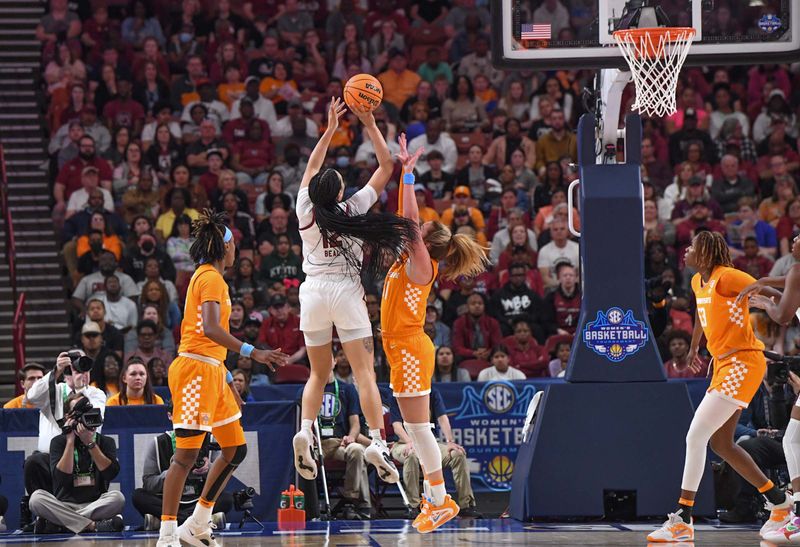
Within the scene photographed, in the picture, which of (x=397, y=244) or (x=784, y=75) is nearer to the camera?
(x=397, y=244)

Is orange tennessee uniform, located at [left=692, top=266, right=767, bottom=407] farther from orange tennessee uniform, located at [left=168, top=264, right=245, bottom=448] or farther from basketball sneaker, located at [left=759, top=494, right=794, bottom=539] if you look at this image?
orange tennessee uniform, located at [left=168, top=264, right=245, bottom=448]

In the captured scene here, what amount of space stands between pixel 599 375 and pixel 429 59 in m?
9.59

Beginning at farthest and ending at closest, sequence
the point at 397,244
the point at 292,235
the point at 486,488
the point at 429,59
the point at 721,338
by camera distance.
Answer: the point at 429,59 → the point at 292,235 → the point at 486,488 → the point at 721,338 → the point at 397,244

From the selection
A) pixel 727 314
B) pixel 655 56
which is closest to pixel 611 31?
pixel 655 56

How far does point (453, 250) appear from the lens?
977 centimetres

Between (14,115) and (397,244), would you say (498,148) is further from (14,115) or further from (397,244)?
(397,244)

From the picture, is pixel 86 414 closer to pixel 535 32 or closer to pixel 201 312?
pixel 201 312

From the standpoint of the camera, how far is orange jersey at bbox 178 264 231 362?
30.1 feet

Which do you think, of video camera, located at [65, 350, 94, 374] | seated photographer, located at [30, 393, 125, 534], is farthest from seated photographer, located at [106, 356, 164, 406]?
video camera, located at [65, 350, 94, 374]

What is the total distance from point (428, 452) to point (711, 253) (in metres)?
2.70

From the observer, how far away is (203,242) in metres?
9.38

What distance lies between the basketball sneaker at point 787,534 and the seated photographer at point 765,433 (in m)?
1.45

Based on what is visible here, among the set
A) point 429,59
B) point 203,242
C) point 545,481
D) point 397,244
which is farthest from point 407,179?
point 429,59

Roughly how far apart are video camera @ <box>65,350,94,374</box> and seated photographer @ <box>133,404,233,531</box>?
982 mm
